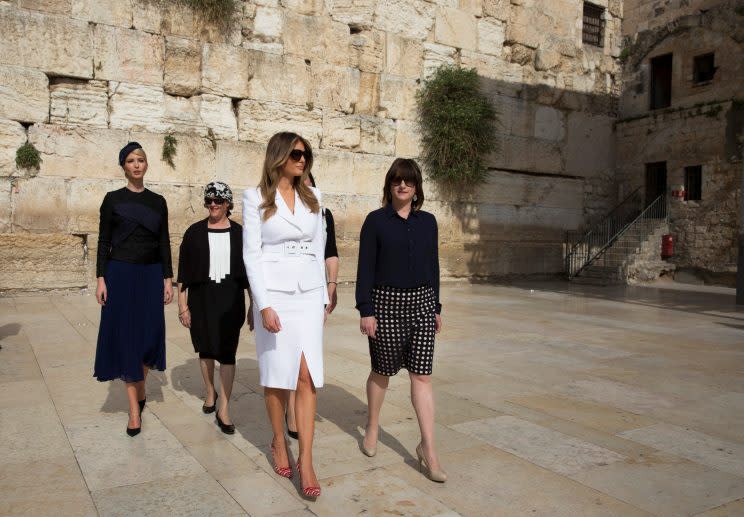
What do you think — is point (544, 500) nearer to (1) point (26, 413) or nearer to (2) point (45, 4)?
(1) point (26, 413)

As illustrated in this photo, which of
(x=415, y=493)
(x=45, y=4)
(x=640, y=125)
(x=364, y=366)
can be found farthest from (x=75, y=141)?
(x=640, y=125)

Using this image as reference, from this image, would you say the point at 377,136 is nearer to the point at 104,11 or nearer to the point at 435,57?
the point at 435,57

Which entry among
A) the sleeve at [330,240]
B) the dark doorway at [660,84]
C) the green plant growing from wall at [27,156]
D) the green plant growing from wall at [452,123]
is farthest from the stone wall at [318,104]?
the sleeve at [330,240]

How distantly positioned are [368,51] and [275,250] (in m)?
10.3

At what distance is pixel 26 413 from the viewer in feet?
14.4

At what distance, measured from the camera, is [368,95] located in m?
12.9

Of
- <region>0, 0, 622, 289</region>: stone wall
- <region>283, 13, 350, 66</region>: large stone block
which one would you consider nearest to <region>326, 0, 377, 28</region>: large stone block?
<region>0, 0, 622, 289</region>: stone wall

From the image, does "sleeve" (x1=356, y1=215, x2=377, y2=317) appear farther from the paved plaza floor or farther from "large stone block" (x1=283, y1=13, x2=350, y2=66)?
"large stone block" (x1=283, y1=13, x2=350, y2=66)

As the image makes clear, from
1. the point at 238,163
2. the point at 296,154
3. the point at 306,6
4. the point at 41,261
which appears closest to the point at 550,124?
the point at 306,6

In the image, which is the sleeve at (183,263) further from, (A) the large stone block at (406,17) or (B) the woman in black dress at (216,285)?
(A) the large stone block at (406,17)

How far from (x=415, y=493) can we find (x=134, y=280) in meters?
2.21

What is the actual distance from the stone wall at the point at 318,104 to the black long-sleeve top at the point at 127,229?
672cm

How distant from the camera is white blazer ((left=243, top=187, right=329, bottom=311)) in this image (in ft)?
10.6

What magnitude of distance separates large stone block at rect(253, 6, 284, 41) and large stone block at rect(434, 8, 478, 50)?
11.4ft
